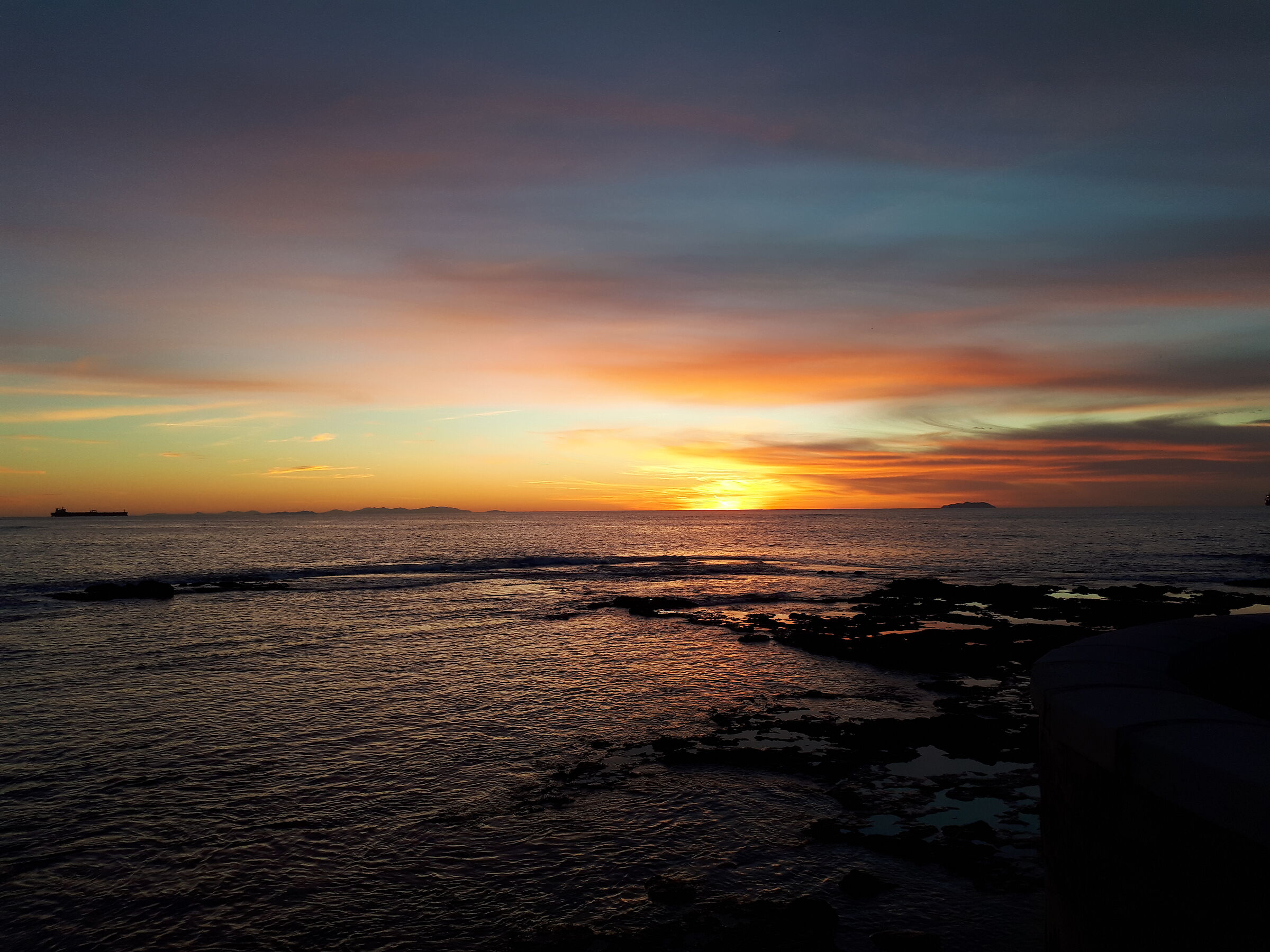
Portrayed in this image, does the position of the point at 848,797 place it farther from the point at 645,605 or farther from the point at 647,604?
the point at 647,604

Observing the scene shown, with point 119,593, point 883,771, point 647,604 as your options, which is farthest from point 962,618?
point 119,593

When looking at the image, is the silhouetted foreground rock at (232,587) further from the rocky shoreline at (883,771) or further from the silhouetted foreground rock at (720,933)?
the silhouetted foreground rock at (720,933)

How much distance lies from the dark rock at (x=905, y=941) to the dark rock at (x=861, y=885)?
32.9 inches

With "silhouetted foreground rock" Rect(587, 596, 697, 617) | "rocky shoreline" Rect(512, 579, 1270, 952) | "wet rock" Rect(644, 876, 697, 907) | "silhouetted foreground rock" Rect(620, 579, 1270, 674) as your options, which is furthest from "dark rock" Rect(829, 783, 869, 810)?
"silhouetted foreground rock" Rect(587, 596, 697, 617)

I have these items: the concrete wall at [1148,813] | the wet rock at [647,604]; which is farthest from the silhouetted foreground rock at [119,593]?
the concrete wall at [1148,813]

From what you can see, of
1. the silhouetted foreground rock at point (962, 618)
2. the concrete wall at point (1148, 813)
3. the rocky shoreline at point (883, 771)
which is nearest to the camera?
the concrete wall at point (1148, 813)

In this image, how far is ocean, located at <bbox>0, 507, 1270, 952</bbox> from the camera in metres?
9.35

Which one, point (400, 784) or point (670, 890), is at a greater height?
point (670, 890)

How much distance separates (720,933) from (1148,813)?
22.6ft

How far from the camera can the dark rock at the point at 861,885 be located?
9.59 m

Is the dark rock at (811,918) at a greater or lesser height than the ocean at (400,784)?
greater

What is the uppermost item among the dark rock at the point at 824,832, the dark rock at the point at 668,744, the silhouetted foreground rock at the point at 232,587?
the dark rock at the point at 824,832

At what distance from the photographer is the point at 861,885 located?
31.7 ft

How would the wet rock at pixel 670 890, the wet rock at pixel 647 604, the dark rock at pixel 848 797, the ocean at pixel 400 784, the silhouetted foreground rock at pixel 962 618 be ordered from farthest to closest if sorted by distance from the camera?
the wet rock at pixel 647 604 → the silhouetted foreground rock at pixel 962 618 → the dark rock at pixel 848 797 → the wet rock at pixel 670 890 → the ocean at pixel 400 784
